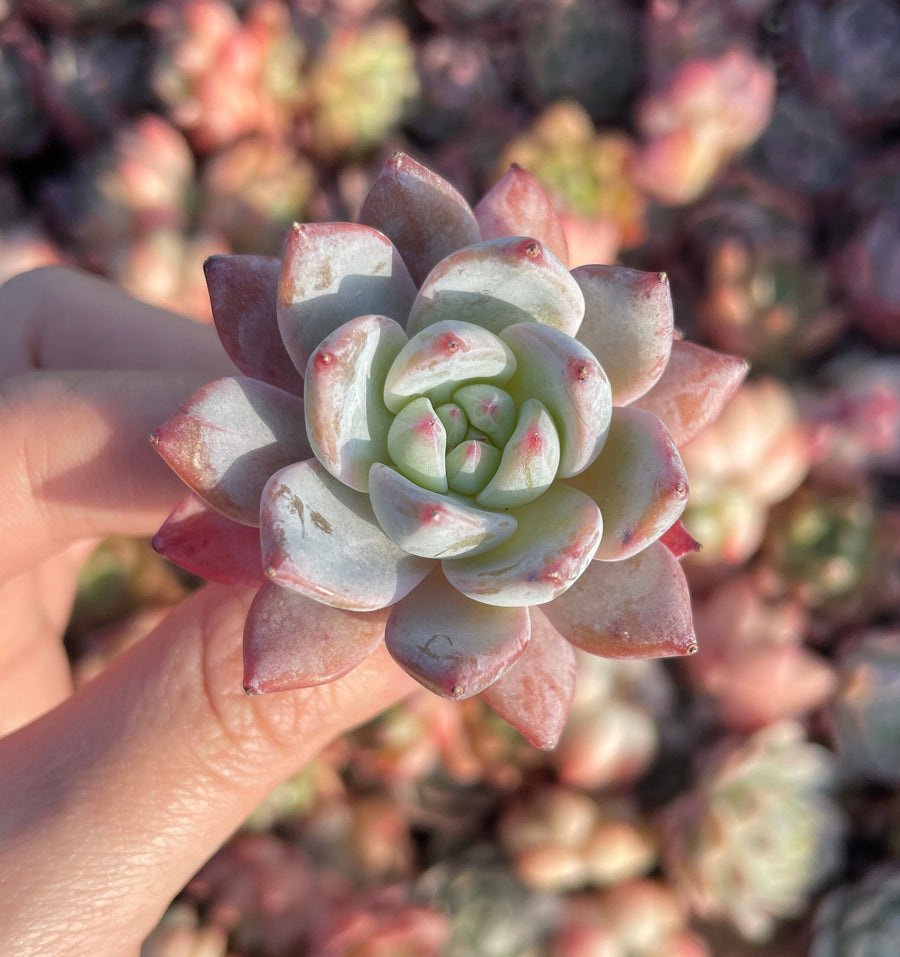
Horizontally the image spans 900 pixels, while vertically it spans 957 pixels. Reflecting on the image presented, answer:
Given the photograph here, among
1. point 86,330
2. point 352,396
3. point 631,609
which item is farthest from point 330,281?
point 86,330

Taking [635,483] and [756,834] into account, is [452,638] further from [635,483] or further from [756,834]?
[756,834]

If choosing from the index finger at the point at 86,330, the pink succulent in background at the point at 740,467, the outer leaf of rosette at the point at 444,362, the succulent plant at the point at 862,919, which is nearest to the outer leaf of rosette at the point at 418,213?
the outer leaf of rosette at the point at 444,362

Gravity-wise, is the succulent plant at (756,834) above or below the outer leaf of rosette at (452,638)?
below

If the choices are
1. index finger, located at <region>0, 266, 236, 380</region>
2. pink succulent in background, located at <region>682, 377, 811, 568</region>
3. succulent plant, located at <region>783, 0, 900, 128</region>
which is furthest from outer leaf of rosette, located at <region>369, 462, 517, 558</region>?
succulent plant, located at <region>783, 0, 900, 128</region>

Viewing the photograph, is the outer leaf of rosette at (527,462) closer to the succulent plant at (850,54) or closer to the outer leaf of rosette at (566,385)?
the outer leaf of rosette at (566,385)

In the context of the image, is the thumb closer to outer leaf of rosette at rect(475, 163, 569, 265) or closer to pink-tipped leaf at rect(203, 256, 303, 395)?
pink-tipped leaf at rect(203, 256, 303, 395)

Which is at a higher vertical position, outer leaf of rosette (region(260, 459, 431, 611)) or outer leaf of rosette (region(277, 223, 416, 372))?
outer leaf of rosette (region(277, 223, 416, 372))

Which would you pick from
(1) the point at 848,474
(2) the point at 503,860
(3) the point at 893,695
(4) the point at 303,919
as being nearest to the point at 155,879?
(4) the point at 303,919
